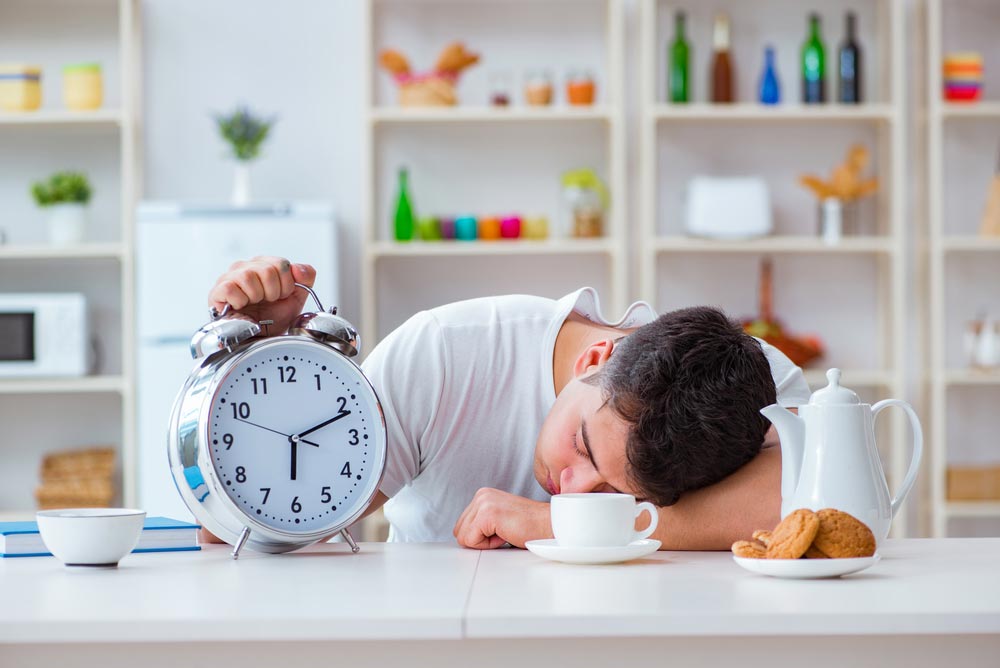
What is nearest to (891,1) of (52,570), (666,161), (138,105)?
(666,161)

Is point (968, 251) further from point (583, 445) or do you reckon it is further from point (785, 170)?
point (583, 445)

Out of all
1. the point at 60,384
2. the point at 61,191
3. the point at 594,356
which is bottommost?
the point at 60,384

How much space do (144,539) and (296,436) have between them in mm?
217

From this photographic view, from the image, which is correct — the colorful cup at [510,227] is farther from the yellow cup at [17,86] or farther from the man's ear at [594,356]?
the man's ear at [594,356]

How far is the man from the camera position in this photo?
1.36m

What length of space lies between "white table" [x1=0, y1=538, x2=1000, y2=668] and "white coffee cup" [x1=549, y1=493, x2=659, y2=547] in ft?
0.53

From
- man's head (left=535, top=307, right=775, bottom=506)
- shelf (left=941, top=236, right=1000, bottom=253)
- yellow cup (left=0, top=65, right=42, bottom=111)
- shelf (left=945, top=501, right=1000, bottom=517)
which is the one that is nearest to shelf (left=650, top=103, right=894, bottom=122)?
shelf (left=941, top=236, right=1000, bottom=253)

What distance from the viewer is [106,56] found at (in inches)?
169

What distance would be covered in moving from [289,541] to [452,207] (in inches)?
120

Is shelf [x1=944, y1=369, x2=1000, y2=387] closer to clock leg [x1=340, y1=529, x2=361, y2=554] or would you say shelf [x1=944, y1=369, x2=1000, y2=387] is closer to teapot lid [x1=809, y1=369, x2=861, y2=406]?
teapot lid [x1=809, y1=369, x2=861, y2=406]

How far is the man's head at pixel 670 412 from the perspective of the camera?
1.34 m

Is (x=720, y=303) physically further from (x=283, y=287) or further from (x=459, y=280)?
(x=283, y=287)

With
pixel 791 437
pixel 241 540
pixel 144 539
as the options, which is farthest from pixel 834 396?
pixel 144 539

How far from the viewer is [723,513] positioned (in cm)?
139
